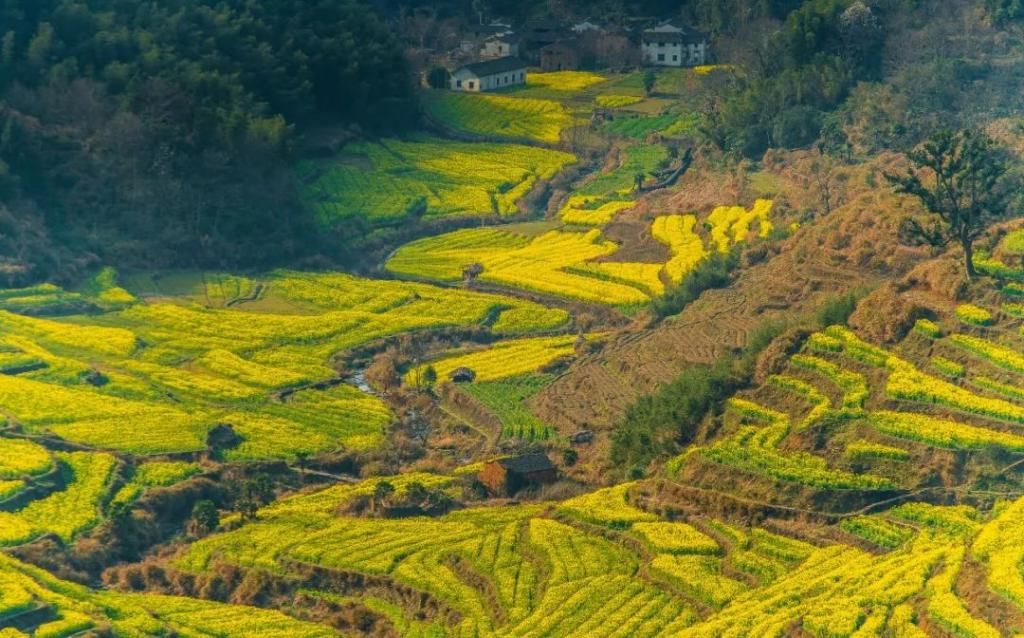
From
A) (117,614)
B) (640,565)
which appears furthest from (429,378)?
(117,614)

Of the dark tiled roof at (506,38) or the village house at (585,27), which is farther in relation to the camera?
the village house at (585,27)

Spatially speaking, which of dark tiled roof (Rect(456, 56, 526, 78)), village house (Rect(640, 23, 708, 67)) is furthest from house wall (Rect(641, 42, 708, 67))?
dark tiled roof (Rect(456, 56, 526, 78))

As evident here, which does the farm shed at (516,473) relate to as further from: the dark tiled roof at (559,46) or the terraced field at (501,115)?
the dark tiled roof at (559,46)

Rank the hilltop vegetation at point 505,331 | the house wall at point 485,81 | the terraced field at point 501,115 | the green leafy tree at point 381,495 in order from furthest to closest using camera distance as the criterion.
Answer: the house wall at point 485,81 < the terraced field at point 501,115 < the green leafy tree at point 381,495 < the hilltop vegetation at point 505,331

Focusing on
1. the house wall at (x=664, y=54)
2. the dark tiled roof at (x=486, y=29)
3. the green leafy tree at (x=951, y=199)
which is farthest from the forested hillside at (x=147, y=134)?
the green leafy tree at (x=951, y=199)

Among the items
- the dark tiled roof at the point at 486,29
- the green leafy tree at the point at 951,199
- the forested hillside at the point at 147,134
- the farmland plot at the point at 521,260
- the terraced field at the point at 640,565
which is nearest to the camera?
the terraced field at the point at 640,565

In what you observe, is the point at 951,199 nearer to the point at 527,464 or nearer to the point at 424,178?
the point at 527,464
